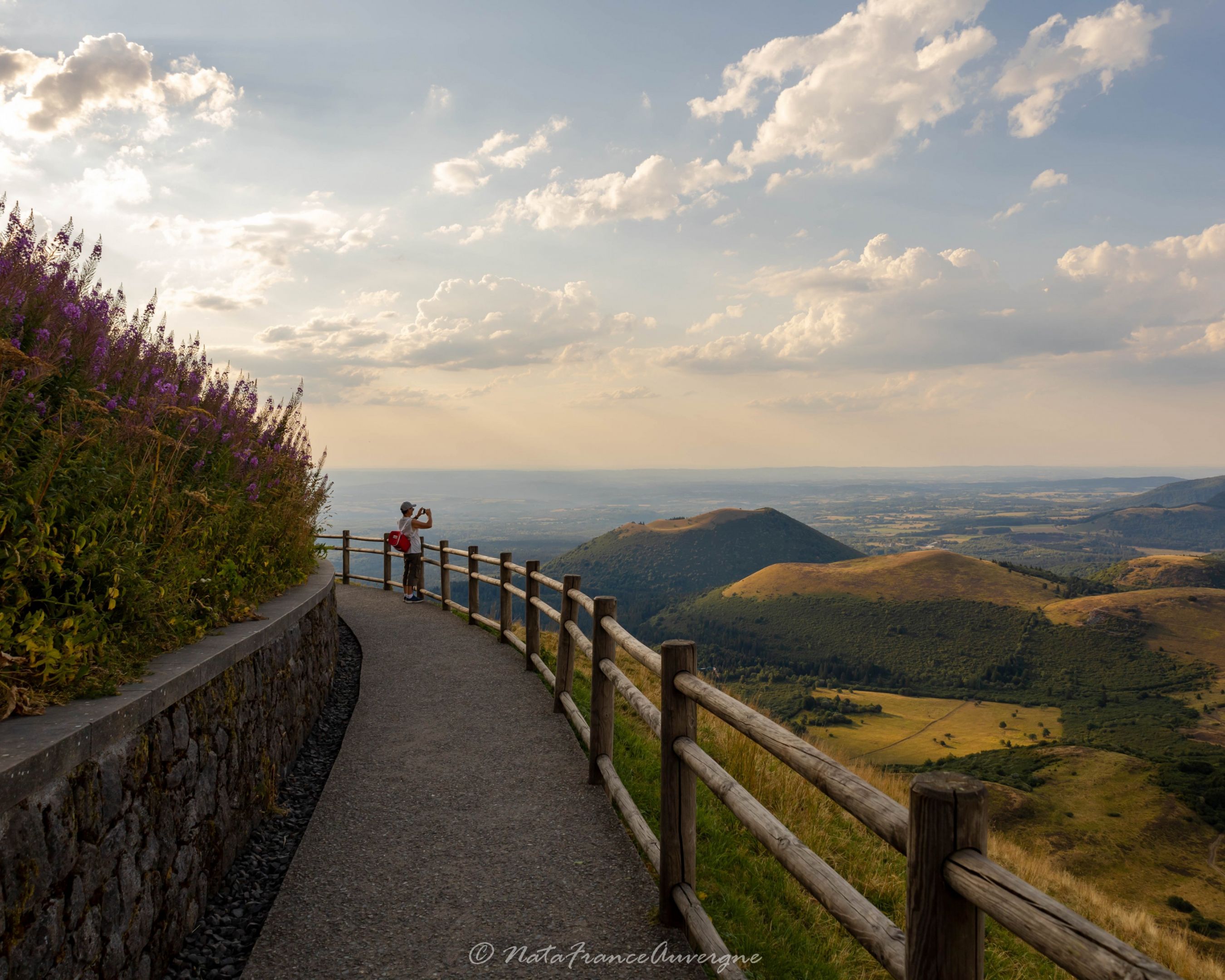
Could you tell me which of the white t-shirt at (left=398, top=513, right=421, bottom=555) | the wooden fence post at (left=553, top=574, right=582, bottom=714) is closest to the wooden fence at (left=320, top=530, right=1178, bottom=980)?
the wooden fence post at (left=553, top=574, right=582, bottom=714)

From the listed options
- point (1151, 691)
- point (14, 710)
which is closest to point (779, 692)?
point (1151, 691)

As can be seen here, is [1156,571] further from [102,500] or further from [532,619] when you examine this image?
[102,500]

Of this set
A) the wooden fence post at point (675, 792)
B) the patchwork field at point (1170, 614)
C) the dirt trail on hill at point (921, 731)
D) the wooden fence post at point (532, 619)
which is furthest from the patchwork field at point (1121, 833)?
the patchwork field at point (1170, 614)

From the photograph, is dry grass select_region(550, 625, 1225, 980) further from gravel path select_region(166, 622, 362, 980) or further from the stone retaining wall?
the stone retaining wall

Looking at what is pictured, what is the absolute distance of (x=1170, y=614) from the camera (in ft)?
424

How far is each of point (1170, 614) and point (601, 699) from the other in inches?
6320

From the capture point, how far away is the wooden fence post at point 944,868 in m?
1.88

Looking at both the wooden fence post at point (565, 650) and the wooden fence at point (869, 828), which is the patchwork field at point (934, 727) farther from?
the wooden fence at point (869, 828)

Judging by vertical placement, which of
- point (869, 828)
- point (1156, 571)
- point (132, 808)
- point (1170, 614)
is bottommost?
point (1170, 614)

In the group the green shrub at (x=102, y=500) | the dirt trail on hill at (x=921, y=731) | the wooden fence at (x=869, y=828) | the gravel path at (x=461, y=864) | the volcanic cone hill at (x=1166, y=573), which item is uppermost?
the green shrub at (x=102, y=500)

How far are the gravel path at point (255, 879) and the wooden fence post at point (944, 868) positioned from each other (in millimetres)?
3337

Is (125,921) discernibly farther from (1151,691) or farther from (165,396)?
(1151,691)

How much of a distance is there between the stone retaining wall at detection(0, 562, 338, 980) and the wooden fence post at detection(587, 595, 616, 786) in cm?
240

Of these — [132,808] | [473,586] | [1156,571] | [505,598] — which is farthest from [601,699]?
[1156,571]
